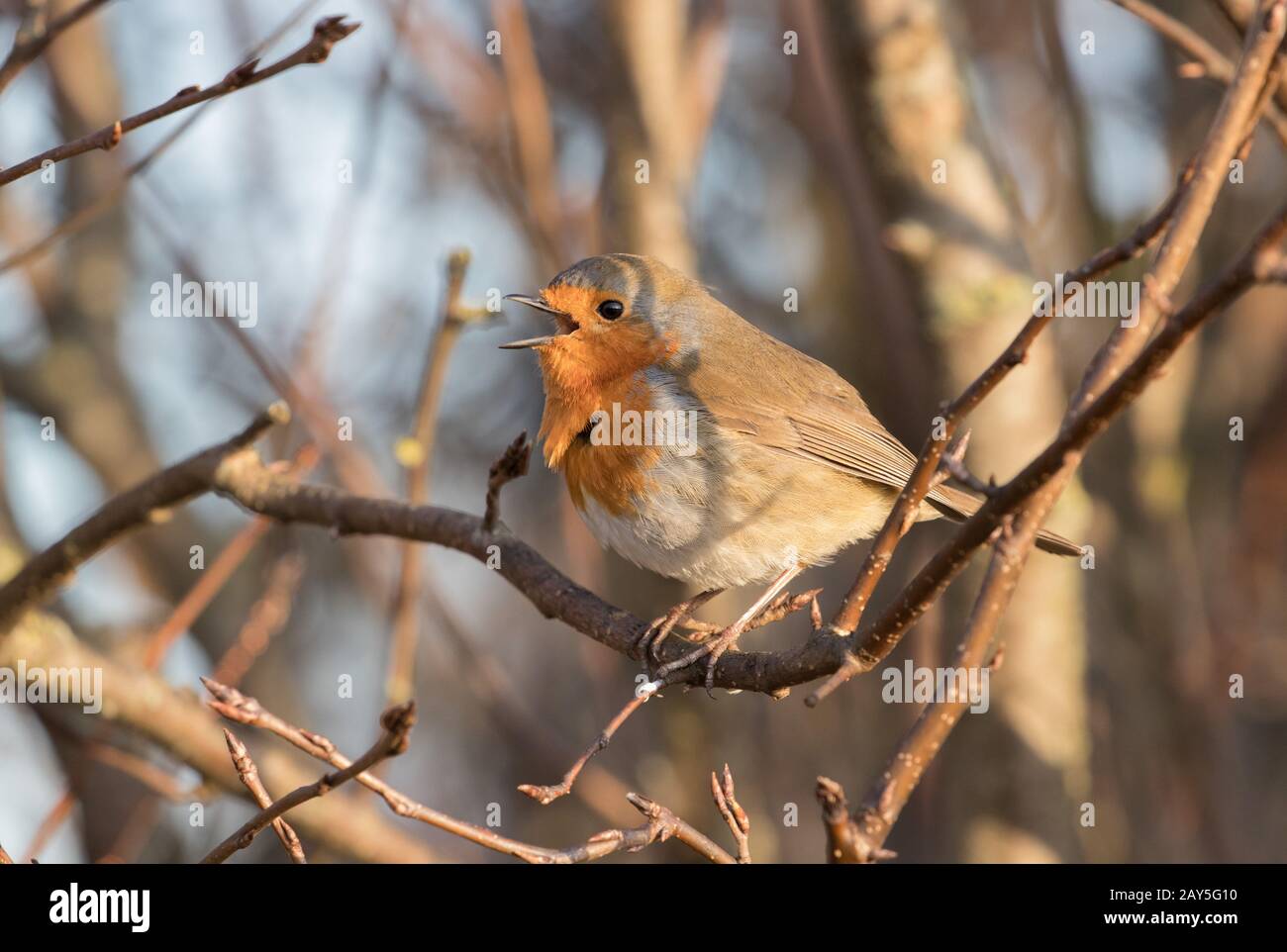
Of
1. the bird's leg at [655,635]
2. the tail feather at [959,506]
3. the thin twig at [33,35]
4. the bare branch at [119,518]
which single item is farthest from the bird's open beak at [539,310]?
the thin twig at [33,35]

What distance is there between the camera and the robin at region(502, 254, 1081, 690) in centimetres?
335

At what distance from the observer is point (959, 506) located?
3709 mm

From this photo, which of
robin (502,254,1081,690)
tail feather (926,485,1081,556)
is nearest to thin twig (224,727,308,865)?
robin (502,254,1081,690)

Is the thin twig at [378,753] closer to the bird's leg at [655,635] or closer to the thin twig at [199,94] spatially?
the thin twig at [199,94]

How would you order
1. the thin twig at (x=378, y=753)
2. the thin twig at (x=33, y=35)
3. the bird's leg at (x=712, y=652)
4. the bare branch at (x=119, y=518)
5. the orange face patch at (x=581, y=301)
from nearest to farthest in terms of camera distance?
the thin twig at (x=378, y=753), the thin twig at (x=33, y=35), the bird's leg at (x=712, y=652), the bare branch at (x=119, y=518), the orange face patch at (x=581, y=301)

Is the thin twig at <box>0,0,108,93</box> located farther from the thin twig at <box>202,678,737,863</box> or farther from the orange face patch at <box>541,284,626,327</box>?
the orange face patch at <box>541,284,626,327</box>

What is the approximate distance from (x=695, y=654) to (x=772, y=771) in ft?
10.3

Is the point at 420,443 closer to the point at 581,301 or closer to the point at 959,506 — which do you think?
the point at 581,301

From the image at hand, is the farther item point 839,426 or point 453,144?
point 453,144

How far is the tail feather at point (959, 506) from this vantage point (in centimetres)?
327

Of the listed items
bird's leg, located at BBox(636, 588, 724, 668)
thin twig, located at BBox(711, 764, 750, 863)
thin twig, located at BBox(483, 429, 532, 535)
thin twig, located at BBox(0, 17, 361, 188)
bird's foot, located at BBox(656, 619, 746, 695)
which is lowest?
thin twig, located at BBox(711, 764, 750, 863)

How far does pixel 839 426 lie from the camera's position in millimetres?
3908
